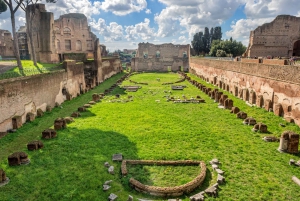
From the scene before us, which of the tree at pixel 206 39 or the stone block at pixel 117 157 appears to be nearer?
the stone block at pixel 117 157

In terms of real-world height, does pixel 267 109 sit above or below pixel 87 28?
below

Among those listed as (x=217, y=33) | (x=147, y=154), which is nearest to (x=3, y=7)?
(x=147, y=154)

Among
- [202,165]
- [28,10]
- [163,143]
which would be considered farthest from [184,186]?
[28,10]

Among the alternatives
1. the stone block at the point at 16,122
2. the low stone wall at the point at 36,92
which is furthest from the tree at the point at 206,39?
the stone block at the point at 16,122

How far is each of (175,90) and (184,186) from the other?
17.0 m

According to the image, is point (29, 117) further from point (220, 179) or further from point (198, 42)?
point (198, 42)

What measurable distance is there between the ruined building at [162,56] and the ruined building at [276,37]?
609 inches

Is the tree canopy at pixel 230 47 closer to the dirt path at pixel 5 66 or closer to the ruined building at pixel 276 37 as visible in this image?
the ruined building at pixel 276 37

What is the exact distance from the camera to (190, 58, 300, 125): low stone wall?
1195 centimetres

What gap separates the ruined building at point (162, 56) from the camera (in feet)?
149

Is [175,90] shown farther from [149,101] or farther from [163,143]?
[163,143]

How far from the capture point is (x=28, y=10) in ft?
74.8

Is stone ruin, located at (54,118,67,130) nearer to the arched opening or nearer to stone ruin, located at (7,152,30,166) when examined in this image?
stone ruin, located at (7,152,30,166)

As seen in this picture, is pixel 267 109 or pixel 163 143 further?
pixel 267 109
